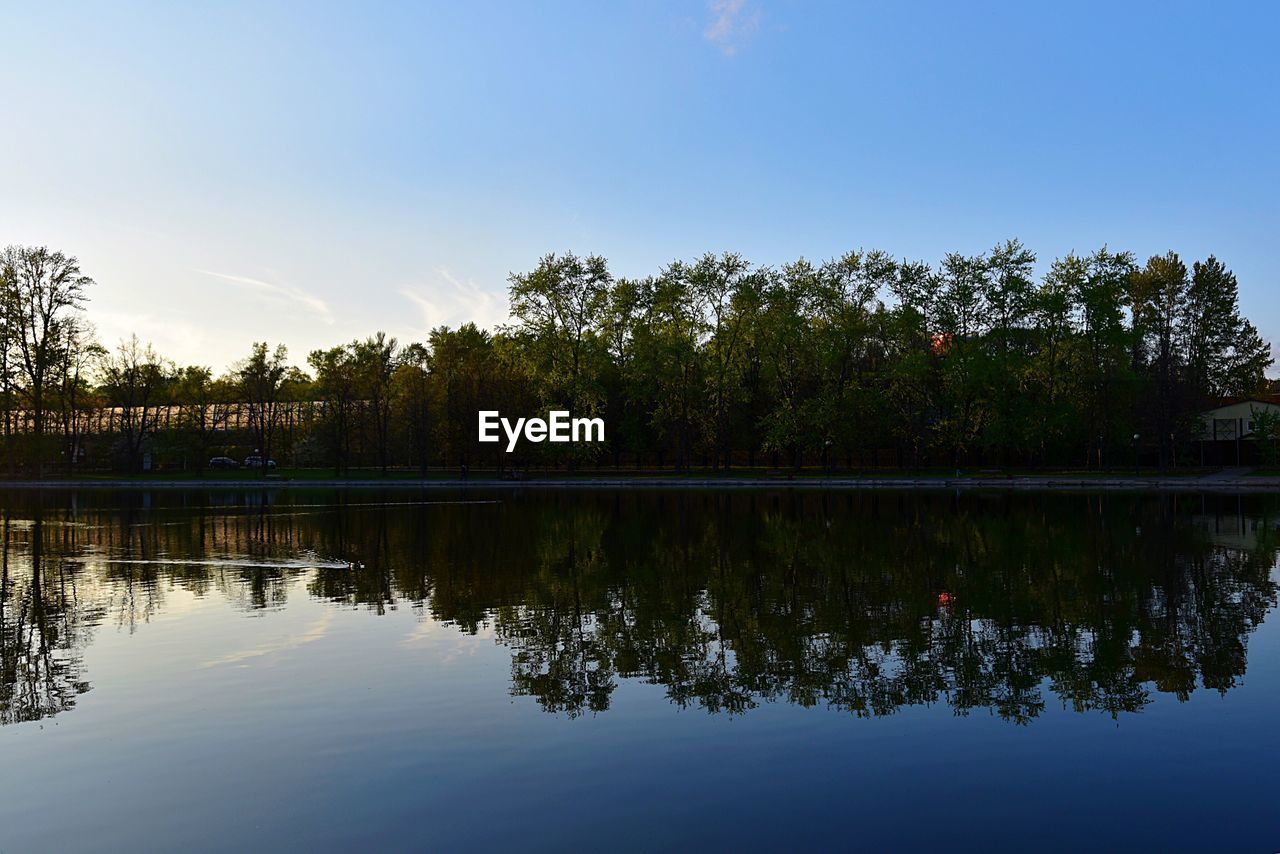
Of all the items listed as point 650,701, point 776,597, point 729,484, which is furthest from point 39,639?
point 729,484

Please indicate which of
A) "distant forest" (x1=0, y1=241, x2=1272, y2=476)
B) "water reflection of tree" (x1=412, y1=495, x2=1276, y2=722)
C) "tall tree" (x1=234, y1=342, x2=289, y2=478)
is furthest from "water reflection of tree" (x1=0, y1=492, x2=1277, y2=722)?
"tall tree" (x1=234, y1=342, x2=289, y2=478)

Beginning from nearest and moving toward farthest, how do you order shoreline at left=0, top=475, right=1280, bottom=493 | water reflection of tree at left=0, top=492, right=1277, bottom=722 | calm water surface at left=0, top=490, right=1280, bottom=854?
calm water surface at left=0, top=490, right=1280, bottom=854, water reflection of tree at left=0, top=492, right=1277, bottom=722, shoreline at left=0, top=475, right=1280, bottom=493

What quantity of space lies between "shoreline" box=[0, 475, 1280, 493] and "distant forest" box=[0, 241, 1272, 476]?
5.92m

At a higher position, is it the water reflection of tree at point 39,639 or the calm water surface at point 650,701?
the water reflection of tree at point 39,639

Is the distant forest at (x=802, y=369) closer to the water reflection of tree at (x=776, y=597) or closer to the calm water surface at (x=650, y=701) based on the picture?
the water reflection of tree at (x=776, y=597)

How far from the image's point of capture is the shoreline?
64625 millimetres

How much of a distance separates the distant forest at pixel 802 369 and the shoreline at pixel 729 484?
5921mm

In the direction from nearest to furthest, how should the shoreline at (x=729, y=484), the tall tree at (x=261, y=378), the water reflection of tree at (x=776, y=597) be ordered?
1. the water reflection of tree at (x=776, y=597)
2. the shoreline at (x=729, y=484)
3. the tall tree at (x=261, y=378)

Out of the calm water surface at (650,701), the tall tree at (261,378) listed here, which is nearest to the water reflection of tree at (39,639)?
the calm water surface at (650,701)

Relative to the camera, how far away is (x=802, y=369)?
84625 millimetres

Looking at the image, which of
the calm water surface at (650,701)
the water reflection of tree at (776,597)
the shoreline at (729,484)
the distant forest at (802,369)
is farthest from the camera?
the distant forest at (802,369)

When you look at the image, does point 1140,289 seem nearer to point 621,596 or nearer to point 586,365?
point 586,365

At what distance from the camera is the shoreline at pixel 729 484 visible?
6462 cm

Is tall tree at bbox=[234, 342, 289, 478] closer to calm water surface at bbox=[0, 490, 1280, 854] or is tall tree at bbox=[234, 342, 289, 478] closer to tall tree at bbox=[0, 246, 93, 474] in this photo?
tall tree at bbox=[0, 246, 93, 474]
